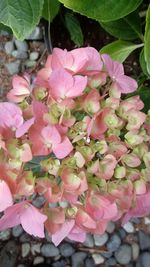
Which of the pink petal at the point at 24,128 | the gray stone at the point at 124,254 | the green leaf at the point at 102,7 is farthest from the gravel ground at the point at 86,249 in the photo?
the pink petal at the point at 24,128

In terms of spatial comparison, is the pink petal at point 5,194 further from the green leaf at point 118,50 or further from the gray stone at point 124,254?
the gray stone at point 124,254

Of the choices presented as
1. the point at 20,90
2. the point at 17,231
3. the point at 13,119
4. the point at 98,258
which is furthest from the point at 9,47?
the point at 13,119

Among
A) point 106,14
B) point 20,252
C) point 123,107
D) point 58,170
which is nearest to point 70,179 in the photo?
point 58,170

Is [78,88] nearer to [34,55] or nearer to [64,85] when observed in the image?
[64,85]

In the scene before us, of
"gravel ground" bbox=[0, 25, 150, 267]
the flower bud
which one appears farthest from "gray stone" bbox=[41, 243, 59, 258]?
the flower bud

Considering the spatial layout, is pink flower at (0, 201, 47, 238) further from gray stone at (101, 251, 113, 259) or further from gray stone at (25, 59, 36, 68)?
gray stone at (25, 59, 36, 68)
